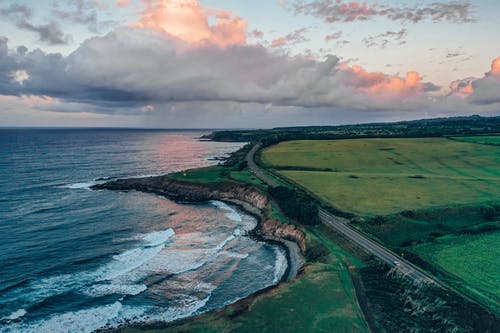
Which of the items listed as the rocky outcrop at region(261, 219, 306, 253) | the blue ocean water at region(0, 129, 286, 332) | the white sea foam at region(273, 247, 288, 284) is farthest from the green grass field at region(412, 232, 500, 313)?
the blue ocean water at region(0, 129, 286, 332)

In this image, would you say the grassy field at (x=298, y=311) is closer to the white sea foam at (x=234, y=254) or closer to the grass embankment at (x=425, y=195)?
the white sea foam at (x=234, y=254)

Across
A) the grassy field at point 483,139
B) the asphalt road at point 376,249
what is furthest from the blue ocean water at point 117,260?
the grassy field at point 483,139

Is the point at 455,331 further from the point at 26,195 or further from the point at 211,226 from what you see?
the point at 26,195

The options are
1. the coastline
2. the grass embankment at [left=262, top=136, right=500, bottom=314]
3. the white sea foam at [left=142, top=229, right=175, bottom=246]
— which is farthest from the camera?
the white sea foam at [left=142, top=229, right=175, bottom=246]

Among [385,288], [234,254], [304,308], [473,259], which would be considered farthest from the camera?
[234,254]

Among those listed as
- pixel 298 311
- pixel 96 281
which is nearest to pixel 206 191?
pixel 96 281

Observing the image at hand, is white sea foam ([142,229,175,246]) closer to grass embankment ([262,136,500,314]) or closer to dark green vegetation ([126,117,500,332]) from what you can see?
dark green vegetation ([126,117,500,332])

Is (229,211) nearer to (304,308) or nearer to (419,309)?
(304,308)
